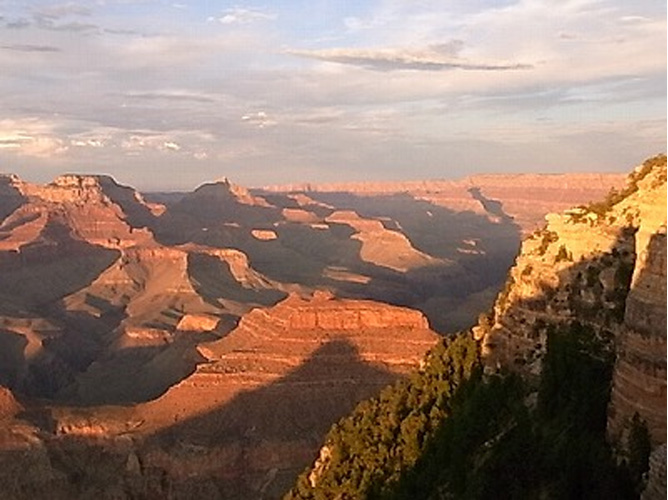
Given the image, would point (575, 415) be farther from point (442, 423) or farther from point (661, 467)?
point (442, 423)

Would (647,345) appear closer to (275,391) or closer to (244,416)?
(244,416)

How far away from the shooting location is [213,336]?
351 ft

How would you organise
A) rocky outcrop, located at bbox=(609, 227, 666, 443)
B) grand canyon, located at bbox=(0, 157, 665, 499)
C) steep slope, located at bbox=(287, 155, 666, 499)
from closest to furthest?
rocky outcrop, located at bbox=(609, 227, 666, 443) < steep slope, located at bbox=(287, 155, 666, 499) < grand canyon, located at bbox=(0, 157, 665, 499)

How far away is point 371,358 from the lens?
72.5 meters

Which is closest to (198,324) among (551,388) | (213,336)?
(213,336)

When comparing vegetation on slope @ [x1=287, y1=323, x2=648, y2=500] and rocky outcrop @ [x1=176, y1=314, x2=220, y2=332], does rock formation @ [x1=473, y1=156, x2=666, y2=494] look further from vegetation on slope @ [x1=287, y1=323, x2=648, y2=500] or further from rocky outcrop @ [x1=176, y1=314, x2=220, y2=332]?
rocky outcrop @ [x1=176, y1=314, x2=220, y2=332]

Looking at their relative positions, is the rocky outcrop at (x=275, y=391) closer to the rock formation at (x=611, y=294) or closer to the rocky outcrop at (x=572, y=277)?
the rock formation at (x=611, y=294)

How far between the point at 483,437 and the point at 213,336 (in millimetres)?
84409

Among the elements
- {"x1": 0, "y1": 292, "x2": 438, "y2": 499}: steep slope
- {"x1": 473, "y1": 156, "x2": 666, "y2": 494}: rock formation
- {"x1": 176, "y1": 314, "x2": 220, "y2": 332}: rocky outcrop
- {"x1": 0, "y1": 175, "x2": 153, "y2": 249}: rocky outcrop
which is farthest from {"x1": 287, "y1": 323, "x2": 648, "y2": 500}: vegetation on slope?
{"x1": 0, "y1": 175, "x2": 153, "y2": 249}: rocky outcrop

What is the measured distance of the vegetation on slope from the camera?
1871 centimetres

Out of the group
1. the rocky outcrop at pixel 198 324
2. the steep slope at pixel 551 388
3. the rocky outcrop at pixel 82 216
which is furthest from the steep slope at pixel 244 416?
the rocky outcrop at pixel 82 216

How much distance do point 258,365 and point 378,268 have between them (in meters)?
118

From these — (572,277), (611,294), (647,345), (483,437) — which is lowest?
(483,437)

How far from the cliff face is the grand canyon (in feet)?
0.21
